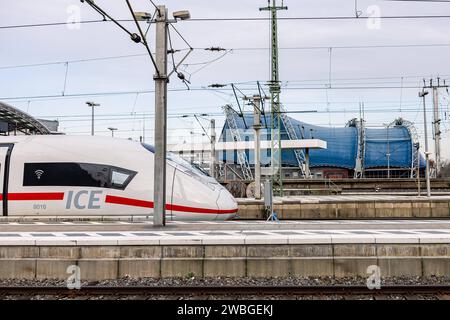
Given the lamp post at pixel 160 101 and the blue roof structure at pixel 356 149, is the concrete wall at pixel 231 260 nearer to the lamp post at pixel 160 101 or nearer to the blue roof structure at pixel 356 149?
the lamp post at pixel 160 101

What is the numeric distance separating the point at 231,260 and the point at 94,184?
7052 mm

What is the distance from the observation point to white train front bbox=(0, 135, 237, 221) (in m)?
15.1

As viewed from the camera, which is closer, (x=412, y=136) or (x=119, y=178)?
(x=119, y=178)

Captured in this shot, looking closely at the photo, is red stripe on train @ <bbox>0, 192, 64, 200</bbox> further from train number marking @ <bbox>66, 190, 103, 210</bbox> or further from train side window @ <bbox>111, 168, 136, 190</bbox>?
train side window @ <bbox>111, 168, 136, 190</bbox>

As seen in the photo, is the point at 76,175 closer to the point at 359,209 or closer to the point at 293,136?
the point at 359,209

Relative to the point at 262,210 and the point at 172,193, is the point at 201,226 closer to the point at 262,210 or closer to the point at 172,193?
the point at 172,193

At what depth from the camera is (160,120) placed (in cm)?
1420

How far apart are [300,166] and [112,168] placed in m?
67.1

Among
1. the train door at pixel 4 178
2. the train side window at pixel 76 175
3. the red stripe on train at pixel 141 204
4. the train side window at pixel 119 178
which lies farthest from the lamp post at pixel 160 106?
the train door at pixel 4 178

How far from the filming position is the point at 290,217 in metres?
25.8
